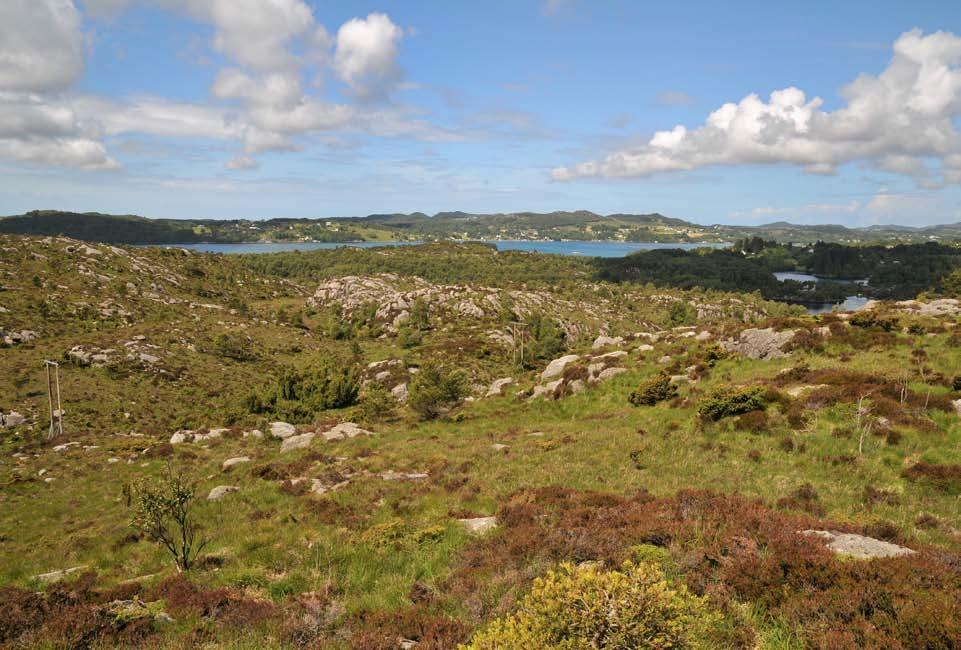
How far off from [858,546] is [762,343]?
79.9ft

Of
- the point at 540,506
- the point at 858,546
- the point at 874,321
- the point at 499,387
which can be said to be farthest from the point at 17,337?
the point at 874,321

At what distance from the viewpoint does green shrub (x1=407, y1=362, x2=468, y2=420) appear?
3753 cm

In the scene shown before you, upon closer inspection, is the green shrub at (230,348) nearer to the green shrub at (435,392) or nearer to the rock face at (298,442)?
the green shrub at (435,392)

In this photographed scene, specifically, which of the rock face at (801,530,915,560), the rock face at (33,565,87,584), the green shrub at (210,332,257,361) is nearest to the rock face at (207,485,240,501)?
the rock face at (33,565,87,584)

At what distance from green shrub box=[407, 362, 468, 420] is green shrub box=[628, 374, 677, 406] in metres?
15.4

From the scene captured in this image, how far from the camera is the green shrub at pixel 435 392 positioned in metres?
37.5

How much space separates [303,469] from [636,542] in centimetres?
1866

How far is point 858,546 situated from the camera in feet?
33.3

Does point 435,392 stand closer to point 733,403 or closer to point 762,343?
point 733,403

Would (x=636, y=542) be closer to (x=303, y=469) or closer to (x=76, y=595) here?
(x=76, y=595)

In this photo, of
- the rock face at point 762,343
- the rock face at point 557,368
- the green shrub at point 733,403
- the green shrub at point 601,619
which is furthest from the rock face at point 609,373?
the green shrub at point 601,619

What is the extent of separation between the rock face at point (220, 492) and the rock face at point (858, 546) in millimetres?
21964

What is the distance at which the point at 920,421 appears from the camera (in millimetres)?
17578

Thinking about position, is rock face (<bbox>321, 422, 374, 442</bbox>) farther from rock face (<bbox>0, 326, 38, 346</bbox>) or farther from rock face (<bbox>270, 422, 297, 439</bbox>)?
rock face (<bbox>0, 326, 38, 346</bbox>)
